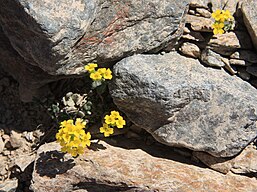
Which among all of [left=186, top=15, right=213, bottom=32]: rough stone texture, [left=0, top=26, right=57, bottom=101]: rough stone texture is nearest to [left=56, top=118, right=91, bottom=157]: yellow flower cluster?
[left=0, top=26, right=57, bottom=101]: rough stone texture

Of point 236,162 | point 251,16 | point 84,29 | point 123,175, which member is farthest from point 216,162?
point 84,29

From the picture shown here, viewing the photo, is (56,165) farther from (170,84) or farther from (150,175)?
(170,84)

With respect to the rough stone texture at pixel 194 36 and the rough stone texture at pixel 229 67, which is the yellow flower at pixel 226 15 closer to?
the rough stone texture at pixel 194 36

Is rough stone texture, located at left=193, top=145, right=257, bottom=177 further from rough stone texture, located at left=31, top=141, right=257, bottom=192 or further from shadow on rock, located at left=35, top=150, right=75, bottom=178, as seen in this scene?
shadow on rock, located at left=35, top=150, right=75, bottom=178

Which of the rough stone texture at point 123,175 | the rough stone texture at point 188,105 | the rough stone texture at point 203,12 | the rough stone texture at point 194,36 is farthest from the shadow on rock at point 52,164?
the rough stone texture at point 203,12

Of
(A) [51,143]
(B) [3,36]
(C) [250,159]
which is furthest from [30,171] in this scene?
(C) [250,159]

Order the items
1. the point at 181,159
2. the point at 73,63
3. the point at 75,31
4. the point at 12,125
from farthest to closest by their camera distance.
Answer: the point at 12,125
the point at 181,159
the point at 73,63
the point at 75,31

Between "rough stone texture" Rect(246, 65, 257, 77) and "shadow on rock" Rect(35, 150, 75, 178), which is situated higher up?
"rough stone texture" Rect(246, 65, 257, 77)
